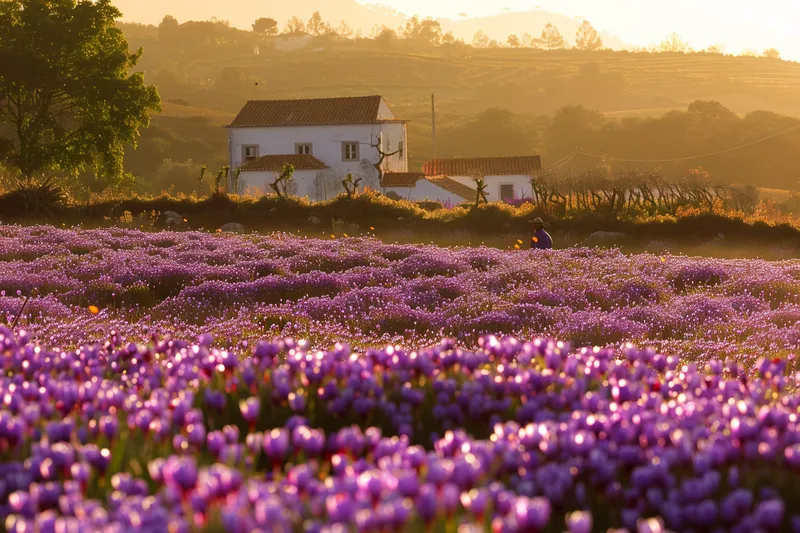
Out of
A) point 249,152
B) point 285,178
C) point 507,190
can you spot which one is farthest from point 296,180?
point 285,178

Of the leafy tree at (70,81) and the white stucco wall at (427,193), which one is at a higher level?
the leafy tree at (70,81)

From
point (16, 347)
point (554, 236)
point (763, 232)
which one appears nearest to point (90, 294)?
point (16, 347)

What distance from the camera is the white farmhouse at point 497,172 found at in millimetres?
85312

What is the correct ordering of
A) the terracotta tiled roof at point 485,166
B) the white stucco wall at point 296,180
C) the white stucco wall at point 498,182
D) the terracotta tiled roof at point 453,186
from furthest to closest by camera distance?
the terracotta tiled roof at point 485,166, the white stucco wall at point 498,182, the white stucco wall at point 296,180, the terracotta tiled roof at point 453,186

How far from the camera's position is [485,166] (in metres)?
87.1

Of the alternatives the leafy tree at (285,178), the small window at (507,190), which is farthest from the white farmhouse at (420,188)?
the leafy tree at (285,178)

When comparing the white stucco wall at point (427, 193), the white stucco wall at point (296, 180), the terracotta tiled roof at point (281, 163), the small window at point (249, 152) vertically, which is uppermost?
the small window at point (249, 152)

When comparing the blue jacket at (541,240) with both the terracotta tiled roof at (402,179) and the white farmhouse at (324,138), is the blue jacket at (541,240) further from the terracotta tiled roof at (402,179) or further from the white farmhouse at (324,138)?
the white farmhouse at (324,138)

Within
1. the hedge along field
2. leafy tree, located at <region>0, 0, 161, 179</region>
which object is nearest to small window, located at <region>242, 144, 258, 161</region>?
leafy tree, located at <region>0, 0, 161, 179</region>

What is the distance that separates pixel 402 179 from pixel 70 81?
3249cm

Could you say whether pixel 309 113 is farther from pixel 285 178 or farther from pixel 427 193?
pixel 285 178

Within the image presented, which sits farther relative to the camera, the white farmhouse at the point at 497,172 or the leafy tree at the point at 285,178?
the white farmhouse at the point at 497,172

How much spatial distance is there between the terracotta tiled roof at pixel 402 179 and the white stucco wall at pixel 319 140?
155 inches

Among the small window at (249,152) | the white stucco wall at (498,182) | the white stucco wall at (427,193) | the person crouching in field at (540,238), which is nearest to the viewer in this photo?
the person crouching in field at (540,238)
